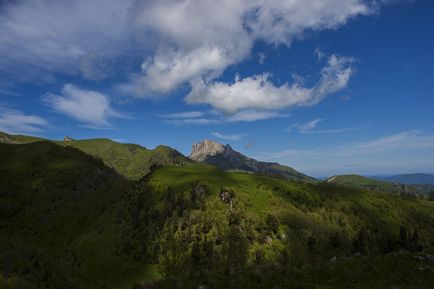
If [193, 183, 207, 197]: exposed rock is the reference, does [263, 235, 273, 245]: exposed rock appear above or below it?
below

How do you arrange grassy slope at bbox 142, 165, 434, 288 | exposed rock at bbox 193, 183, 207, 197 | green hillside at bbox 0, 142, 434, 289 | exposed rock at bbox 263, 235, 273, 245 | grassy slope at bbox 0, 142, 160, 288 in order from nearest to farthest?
green hillside at bbox 0, 142, 434, 289 → grassy slope at bbox 0, 142, 160, 288 → grassy slope at bbox 142, 165, 434, 288 → exposed rock at bbox 263, 235, 273, 245 → exposed rock at bbox 193, 183, 207, 197

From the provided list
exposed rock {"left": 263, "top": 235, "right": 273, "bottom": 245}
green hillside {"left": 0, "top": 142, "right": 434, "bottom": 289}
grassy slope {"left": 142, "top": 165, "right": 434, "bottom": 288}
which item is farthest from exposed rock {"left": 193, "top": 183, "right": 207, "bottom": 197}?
exposed rock {"left": 263, "top": 235, "right": 273, "bottom": 245}

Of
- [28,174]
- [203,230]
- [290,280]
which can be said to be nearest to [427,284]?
[290,280]

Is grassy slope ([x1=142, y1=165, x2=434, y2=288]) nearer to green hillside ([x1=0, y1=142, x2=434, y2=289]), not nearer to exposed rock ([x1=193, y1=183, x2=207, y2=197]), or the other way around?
green hillside ([x1=0, y1=142, x2=434, y2=289])

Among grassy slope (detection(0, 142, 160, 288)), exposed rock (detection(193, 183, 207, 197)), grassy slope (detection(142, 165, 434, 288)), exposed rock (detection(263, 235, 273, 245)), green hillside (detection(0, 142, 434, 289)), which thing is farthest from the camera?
exposed rock (detection(193, 183, 207, 197))

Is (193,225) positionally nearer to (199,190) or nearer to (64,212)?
(199,190)

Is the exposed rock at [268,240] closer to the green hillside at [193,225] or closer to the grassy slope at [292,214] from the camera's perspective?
the green hillside at [193,225]

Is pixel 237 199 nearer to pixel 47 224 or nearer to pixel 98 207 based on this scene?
pixel 98 207

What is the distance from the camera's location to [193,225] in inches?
3760

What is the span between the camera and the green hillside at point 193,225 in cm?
2677

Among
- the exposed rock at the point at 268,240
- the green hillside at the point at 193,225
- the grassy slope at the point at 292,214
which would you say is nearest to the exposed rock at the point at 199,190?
the green hillside at the point at 193,225

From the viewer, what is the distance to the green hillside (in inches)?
1054

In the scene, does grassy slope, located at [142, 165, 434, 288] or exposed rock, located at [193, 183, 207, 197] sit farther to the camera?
exposed rock, located at [193, 183, 207, 197]

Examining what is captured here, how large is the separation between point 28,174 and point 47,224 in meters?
38.7
